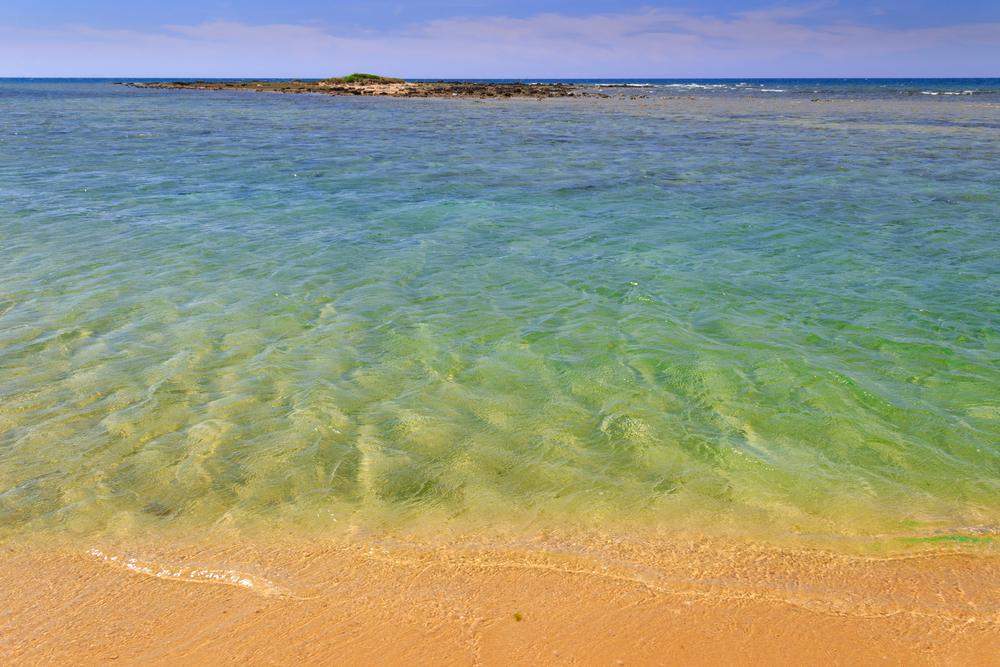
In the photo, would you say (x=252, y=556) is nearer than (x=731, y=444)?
Yes

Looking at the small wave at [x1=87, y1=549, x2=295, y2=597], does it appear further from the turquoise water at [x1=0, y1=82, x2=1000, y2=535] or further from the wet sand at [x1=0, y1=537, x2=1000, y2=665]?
the turquoise water at [x1=0, y1=82, x2=1000, y2=535]

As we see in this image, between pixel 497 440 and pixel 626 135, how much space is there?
1096 inches

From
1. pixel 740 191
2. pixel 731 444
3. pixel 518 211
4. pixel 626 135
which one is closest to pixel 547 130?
pixel 626 135

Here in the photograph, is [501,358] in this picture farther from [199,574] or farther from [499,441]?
[199,574]

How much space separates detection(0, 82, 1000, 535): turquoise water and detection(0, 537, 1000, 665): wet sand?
0.34m

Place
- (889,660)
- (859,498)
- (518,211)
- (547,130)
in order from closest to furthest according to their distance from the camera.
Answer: (889,660) → (859,498) → (518,211) → (547,130)

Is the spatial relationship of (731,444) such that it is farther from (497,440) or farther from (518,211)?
(518,211)

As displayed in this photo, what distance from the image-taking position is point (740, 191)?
1656 cm

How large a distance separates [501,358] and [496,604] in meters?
3.50

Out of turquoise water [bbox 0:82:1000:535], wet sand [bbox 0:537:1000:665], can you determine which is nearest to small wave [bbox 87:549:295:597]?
wet sand [bbox 0:537:1000:665]

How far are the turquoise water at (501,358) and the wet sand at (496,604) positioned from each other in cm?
34

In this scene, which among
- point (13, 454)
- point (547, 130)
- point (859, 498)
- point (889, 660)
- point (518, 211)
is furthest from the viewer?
point (547, 130)

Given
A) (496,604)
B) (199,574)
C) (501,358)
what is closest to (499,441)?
(501,358)

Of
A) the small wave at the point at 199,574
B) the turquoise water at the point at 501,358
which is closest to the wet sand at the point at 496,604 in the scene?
the small wave at the point at 199,574
